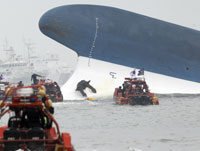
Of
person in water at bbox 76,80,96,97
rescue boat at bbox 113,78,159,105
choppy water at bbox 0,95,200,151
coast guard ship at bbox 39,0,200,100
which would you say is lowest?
choppy water at bbox 0,95,200,151

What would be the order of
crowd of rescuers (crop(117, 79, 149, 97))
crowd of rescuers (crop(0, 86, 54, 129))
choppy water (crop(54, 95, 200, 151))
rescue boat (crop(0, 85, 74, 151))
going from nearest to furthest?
rescue boat (crop(0, 85, 74, 151))
crowd of rescuers (crop(0, 86, 54, 129))
choppy water (crop(54, 95, 200, 151))
crowd of rescuers (crop(117, 79, 149, 97))

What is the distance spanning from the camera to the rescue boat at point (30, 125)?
14016mm

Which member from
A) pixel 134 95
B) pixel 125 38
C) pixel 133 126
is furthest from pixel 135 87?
pixel 133 126

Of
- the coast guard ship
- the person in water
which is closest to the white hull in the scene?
the coast guard ship

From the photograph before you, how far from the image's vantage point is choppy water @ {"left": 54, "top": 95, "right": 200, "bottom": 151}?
2020cm

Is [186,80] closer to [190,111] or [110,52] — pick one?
[110,52]

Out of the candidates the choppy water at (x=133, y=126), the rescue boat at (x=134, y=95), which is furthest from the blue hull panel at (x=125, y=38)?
the choppy water at (x=133, y=126)

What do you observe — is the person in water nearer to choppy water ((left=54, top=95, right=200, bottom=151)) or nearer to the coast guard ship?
the coast guard ship

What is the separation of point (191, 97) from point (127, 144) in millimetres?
30011

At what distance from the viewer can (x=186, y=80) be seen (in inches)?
2142

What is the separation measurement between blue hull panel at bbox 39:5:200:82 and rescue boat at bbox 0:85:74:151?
1544 inches

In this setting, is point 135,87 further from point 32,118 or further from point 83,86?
point 32,118

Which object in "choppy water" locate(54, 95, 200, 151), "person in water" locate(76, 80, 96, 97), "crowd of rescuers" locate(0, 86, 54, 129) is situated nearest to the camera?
"crowd of rescuers" locate(0, 86, 54, 129)

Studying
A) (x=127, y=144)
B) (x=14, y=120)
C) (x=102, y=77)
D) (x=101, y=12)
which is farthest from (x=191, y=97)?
(x=14, y=120)
